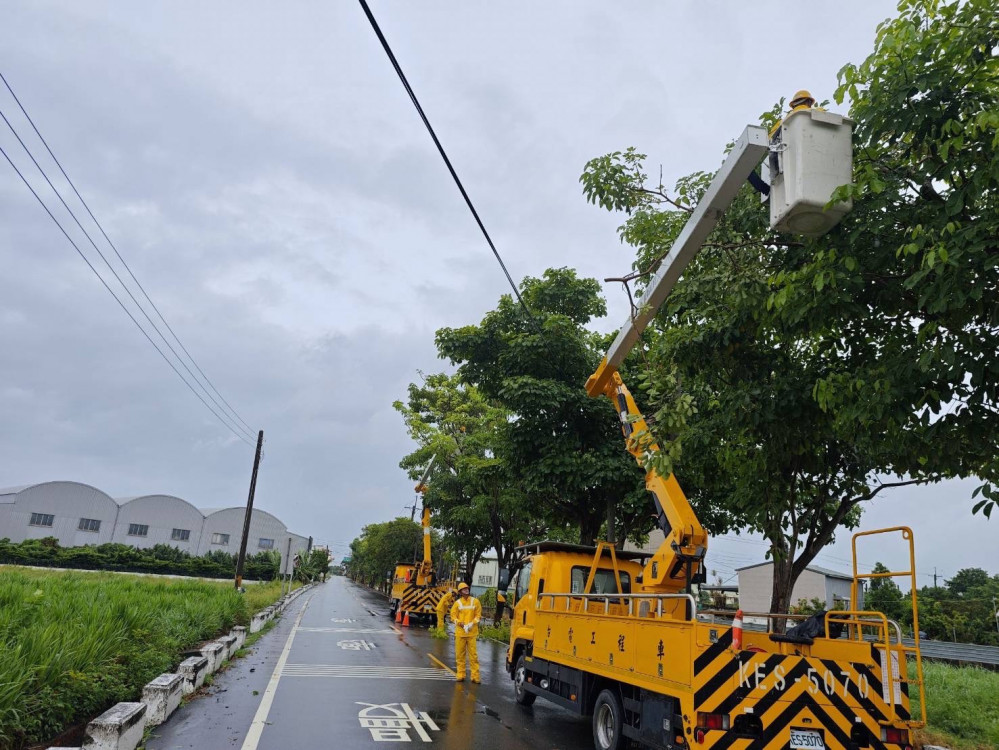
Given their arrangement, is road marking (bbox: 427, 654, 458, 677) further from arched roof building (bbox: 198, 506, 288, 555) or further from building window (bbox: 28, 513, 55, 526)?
building window (bbox: 28, 513, 55, 526)

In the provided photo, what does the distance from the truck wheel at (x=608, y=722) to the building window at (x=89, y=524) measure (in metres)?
66.4

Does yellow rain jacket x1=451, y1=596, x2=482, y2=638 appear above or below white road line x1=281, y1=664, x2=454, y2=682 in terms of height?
above

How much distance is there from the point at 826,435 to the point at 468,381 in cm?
1117

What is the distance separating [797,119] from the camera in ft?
17.5

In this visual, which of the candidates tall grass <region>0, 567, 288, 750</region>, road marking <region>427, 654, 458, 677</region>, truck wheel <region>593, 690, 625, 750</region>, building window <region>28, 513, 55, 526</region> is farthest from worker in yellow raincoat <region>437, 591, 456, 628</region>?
building window <region>28, 513, 55, 526</region>

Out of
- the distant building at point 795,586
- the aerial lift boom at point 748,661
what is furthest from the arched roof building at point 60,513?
the aerial lift boom at point 748,661

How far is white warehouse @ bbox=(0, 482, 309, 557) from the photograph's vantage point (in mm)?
58969

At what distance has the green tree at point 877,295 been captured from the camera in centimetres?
507

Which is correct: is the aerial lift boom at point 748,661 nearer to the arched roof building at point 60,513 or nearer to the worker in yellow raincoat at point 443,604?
the worker in yellow raincoat at point 443,604

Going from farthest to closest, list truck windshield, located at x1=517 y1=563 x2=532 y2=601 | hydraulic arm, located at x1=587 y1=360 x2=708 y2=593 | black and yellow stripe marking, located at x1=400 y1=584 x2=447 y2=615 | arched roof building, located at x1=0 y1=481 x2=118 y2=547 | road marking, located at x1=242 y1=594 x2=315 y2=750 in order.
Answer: arched roof building, located at x1=0 y1=481 x2=118 y2=547
black and yellow stripe marking, located at x1=400 y1=584 x2=447 y2=615
truck windshield, located at x1=517 y1=563 x2=532 y2=601
hydraulic arm, located at x1=587 y1=360 x2=708 y2=593
road marking, located at x1=242 y1=594 x2=315 y2=750

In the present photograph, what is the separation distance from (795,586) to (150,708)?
33866mm

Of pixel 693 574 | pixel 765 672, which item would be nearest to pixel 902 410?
pixel 765 672

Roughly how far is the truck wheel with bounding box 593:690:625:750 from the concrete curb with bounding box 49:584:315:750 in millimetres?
4588

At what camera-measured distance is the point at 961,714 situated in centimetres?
909
